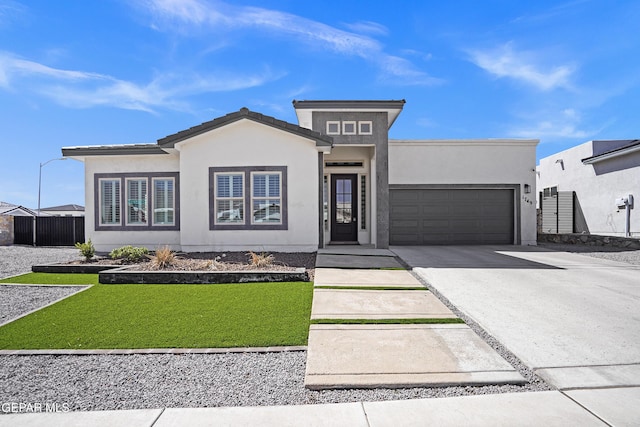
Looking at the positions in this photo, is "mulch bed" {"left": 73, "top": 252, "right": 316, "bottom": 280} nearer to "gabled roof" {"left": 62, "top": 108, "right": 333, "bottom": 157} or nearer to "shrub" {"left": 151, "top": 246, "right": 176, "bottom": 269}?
"shrub" {"left": 151, "top": 246, "right": 176, "bottom": 269}

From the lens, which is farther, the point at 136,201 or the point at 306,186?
the point at 136,201

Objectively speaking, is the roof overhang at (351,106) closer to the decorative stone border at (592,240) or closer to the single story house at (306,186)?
the single story house at (306,186)

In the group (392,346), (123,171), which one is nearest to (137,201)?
(123,171)

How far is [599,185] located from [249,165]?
1685 centimetres

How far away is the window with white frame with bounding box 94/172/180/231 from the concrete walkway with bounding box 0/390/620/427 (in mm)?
9075

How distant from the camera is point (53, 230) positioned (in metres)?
15.1

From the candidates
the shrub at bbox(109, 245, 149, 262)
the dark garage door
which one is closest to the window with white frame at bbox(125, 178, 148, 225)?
the shrub at bbox(109, 245, 149, 262)

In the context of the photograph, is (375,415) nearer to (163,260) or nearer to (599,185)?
(163,260)

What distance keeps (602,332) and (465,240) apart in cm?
942

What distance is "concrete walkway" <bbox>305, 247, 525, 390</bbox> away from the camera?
2900 mm

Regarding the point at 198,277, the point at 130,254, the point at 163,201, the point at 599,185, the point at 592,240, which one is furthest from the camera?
the point at 599,185

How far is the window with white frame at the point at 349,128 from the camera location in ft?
35.1

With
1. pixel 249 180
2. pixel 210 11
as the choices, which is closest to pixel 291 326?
pixel 249 180

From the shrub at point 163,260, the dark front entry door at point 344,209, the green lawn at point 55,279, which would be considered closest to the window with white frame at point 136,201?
the green lawn at point 55,279
